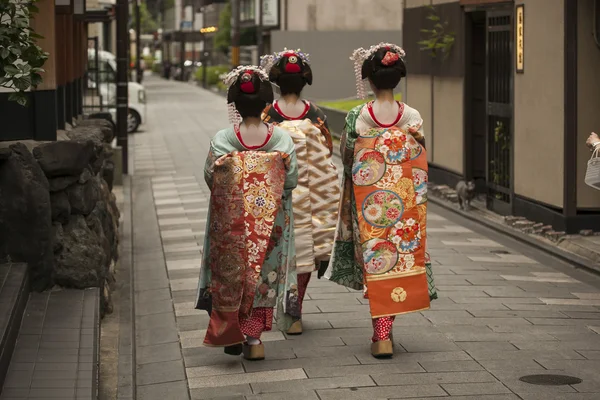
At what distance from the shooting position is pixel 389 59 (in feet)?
26.4

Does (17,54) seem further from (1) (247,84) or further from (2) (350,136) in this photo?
(2) (350,136)

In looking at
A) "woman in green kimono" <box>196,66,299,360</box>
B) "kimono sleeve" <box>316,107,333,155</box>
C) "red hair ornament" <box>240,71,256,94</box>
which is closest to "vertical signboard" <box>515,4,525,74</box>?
"kimono sleeve" <box>316,107,333,155</box>

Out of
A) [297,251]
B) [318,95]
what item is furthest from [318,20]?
[297,251]

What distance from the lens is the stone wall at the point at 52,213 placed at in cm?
812

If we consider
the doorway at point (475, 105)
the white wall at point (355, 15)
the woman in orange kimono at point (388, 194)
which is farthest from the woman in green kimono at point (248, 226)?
the white wall at point (355, 15)

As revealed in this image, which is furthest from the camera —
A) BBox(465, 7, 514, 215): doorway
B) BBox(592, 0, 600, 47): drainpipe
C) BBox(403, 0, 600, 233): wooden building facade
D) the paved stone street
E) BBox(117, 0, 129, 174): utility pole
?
BBox(117, 0, 129, 174): utility pole

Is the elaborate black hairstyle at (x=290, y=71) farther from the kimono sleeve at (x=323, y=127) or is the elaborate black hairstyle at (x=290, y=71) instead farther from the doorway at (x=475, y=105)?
the doorway at (x=475, y=105)

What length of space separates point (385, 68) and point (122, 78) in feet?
45.7

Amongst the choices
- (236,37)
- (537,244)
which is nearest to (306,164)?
(537,244)

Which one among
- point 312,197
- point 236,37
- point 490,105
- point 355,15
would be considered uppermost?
point 236,37

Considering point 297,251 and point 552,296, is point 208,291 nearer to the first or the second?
point 297,251

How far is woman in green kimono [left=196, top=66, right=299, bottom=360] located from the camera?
307 inches

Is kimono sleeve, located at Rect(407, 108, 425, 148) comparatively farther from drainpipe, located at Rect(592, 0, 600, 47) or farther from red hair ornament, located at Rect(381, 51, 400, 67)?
drainpipe, located at Rect(592, 0, 600, 47)

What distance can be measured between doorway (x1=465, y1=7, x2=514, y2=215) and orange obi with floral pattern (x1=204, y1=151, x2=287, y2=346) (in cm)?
811
